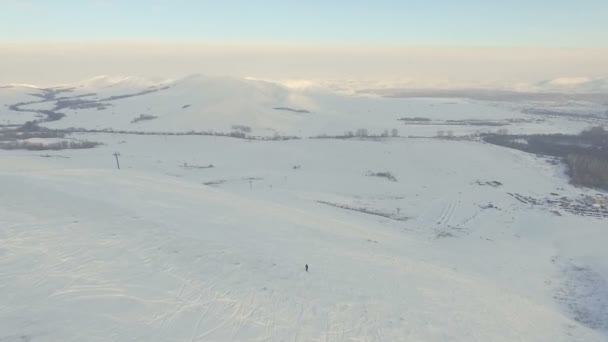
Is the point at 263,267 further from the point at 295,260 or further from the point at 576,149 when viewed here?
the point at 576,149

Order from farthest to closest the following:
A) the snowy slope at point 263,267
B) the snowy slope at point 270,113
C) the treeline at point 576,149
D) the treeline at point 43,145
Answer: the snowy slope at point 270,113, the treeline at point 43,145, the treeline at point 576,149, the snowy slope at point 263,267

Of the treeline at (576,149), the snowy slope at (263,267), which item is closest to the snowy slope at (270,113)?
the treeline at (576,149)

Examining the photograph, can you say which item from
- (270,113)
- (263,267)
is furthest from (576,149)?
(270,113)

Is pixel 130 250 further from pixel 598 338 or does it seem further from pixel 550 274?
pixel 550 274

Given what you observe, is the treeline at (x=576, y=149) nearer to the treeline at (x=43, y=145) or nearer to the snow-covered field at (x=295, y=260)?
the snow-covered field at (x=295, y=260)

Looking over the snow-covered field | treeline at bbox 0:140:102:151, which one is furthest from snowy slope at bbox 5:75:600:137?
the snow-covered field

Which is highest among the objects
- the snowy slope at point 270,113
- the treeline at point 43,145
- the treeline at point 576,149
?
the snowy slope at point 270,113

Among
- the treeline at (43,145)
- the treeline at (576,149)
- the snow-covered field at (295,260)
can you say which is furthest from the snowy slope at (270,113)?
the snow-covered field at (295,260)

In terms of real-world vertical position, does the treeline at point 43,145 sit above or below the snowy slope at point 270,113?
below

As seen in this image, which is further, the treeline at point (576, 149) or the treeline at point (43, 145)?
the treeline at point (43, 145)

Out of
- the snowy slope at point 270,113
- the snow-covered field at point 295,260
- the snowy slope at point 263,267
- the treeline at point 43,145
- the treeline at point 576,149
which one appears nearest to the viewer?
the snowy slope at point 263,267
